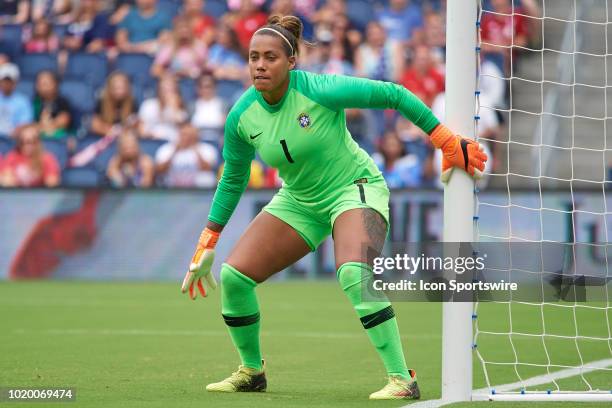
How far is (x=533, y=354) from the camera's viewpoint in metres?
9.27

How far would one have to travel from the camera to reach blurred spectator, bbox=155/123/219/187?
59.3 ft

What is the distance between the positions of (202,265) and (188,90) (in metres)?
12.5

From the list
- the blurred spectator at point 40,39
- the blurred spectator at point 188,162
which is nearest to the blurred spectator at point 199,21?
the blurred spectator at point 40,39

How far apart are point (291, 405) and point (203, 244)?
4.85 ft

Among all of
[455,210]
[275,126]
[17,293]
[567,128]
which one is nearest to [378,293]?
[455,210]

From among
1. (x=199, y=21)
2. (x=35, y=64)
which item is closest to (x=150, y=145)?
(x=199, y=21)

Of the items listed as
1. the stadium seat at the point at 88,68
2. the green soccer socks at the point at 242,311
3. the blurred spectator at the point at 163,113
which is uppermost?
the stadium seat at the point at 88,68

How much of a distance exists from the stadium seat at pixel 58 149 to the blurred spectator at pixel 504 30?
273 inches

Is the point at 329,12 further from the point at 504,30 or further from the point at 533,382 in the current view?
the point at 533,382

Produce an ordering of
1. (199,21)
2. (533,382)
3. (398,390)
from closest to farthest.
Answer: (398,390), (533,382), (199,21)

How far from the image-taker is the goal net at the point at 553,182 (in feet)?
34.2

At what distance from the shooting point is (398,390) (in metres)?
6.44

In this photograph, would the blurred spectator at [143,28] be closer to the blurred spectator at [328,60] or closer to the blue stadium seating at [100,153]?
the blue stadium seating at [100,153]

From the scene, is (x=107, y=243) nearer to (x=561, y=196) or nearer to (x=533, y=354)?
(x=561, y=196)
